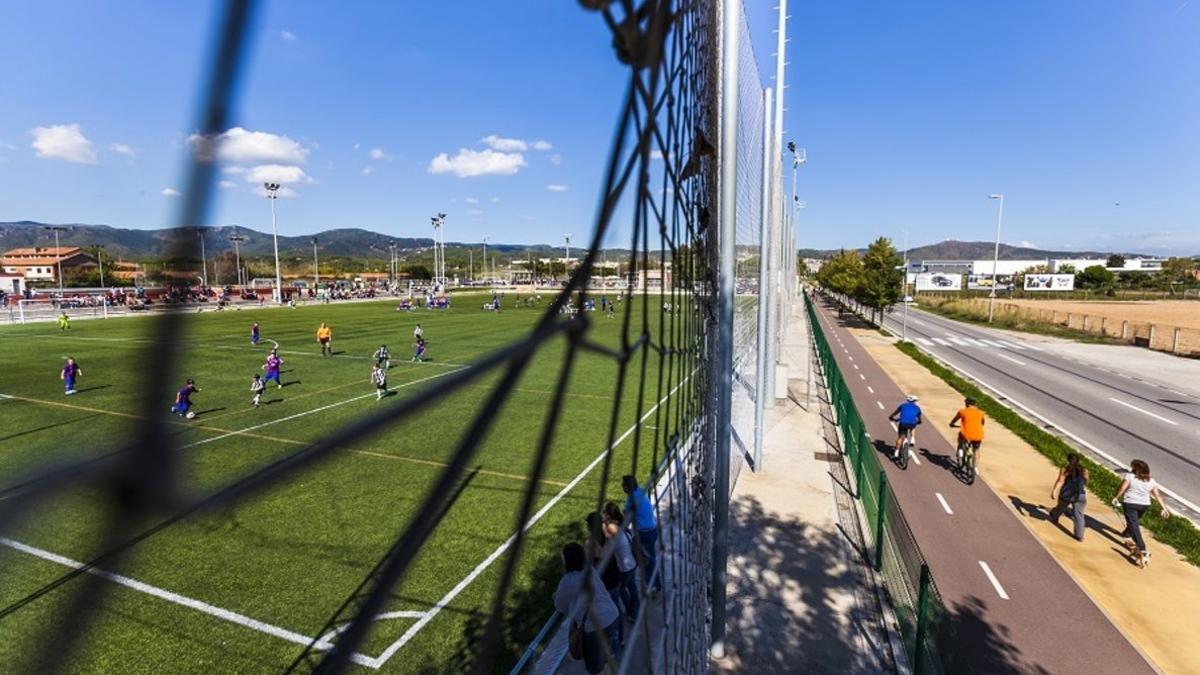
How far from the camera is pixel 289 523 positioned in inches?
296

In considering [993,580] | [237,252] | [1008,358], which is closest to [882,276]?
[1008,358]

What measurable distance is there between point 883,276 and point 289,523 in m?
35.2

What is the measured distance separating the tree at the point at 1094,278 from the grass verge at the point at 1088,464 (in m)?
101

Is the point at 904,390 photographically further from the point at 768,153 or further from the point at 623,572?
the point at 623,572

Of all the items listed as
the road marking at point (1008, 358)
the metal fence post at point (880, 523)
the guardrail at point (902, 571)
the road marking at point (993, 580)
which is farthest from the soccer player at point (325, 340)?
the road marking at point (1008, 358)

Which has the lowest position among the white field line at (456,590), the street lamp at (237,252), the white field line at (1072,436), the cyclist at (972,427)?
the white field line at (1072,436)

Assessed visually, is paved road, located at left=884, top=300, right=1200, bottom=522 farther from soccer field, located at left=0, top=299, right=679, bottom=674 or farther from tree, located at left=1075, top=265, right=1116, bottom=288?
tree, located at left=1075, top=265, right=1116, bottom=288

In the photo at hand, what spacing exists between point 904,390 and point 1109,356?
46.3ft

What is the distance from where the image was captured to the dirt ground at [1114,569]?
5754 millimetres

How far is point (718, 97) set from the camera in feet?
16.2

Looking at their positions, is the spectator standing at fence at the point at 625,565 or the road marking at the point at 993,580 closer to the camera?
the spectator standing at fence at the point at 625,565

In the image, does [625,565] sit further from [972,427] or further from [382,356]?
[382,356]

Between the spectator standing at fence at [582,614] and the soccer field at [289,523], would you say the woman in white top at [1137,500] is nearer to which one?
the soccer field at [289,523]

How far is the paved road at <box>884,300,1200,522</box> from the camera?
37.6ft
